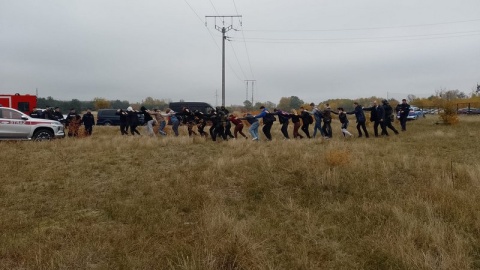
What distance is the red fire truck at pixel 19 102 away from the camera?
2348cm

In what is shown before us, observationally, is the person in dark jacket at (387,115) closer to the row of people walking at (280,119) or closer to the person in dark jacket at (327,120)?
the row of people walking at (280,119)

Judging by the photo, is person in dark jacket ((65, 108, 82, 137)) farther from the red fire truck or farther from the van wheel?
the red fire truck

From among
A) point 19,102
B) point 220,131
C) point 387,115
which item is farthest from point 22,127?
point 387,115

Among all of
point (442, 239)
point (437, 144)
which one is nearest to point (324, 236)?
point (442, 239)

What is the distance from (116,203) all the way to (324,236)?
11.9 ft

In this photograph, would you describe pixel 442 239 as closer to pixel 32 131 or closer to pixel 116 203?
pixel 116 203

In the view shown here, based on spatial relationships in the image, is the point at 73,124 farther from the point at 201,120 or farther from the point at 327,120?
the point at 327,120

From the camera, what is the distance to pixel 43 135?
14.0m

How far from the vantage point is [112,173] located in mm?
8383

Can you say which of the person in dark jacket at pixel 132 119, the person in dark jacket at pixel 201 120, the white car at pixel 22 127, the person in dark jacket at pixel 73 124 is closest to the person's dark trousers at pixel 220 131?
the person in dark jacket at pixel 201 120

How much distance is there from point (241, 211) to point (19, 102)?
2429cm

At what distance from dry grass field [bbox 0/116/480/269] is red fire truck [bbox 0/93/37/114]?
53.3 ft

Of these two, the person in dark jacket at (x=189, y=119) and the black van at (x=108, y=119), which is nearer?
the person in dark jacket at (x=189, y=119)

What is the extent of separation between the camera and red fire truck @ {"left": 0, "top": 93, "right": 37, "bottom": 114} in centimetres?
2348
